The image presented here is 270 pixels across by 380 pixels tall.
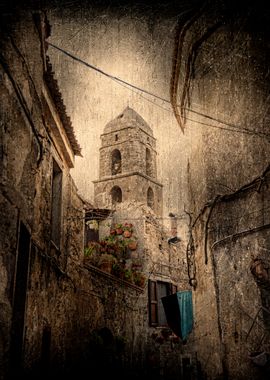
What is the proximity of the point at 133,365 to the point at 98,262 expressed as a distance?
3.90 m

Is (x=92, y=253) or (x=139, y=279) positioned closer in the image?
(x=92, y=253)

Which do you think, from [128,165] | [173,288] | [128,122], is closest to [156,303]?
[173,288]

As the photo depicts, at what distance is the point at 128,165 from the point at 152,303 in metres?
8.73

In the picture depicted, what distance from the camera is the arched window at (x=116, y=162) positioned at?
24.1m

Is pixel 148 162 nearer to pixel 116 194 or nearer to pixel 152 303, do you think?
pixel 116 194

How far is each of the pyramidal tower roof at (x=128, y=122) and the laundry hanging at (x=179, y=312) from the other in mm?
14795

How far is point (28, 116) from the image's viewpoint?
5508mm

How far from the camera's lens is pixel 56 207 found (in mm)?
9211

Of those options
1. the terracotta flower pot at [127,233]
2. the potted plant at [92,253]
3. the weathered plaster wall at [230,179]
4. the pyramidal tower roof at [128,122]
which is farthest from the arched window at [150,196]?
the weathered plaster wall at [230,179]

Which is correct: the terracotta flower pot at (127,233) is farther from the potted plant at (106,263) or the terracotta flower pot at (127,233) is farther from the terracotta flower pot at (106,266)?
the terracotta flower pot at (106,266)

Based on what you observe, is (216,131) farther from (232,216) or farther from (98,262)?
(98,262)

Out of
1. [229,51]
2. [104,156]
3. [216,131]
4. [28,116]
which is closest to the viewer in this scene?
[28,116]

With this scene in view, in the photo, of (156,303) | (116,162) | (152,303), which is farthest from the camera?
(116,162)

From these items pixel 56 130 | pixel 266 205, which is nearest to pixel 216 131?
pixel 266 205
